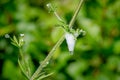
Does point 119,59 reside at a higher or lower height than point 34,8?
lower

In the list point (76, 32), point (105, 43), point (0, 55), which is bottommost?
point (105, 43)

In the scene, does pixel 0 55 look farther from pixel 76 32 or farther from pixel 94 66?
pixel 76 32

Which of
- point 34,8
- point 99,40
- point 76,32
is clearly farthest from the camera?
point 34,8

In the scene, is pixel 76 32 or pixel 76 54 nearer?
pixel 76 32

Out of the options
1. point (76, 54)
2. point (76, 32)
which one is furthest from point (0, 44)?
point (76, 32)

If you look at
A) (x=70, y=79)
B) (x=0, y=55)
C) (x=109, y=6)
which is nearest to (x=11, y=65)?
(x=0, y=55)

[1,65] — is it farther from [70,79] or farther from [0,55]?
[70,79]

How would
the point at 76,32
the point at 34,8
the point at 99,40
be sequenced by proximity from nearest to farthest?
1. the point at 76,32
2. the point at 99,40
3. the point at 34,8
